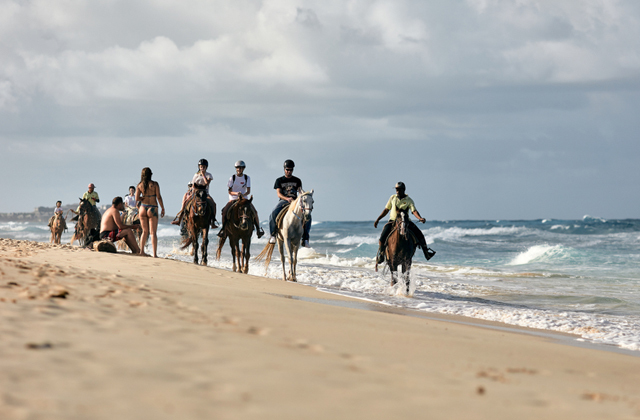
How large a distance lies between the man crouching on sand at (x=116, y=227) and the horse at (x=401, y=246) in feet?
21.0

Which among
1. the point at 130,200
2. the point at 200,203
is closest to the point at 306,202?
the point at 200,203

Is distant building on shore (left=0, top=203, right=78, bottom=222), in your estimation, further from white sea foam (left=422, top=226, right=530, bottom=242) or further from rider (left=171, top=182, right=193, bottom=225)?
rider (left=171, top=182, right=193, bottom=225)

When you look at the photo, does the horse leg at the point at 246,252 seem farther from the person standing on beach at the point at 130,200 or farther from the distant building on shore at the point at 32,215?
the distant building on shore at the point at 32,215

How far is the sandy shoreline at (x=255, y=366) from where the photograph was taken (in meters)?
3.03

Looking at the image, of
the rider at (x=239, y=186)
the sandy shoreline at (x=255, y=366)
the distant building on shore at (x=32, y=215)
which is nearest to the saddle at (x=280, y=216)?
the rider at (x=239, y=186)

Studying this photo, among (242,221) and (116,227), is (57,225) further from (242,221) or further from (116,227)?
(242,221)

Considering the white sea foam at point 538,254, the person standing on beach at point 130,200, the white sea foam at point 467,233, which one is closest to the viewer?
the person standing on beach at point 130,200

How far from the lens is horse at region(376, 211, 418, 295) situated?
12664mm

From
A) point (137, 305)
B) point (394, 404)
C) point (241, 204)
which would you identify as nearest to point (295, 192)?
point (241, 204)

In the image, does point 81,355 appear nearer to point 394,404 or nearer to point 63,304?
point 63,304

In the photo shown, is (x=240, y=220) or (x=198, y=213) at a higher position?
(x=198, y=213)

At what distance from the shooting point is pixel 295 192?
14508 millimetres

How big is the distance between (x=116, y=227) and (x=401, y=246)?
7.23 metres

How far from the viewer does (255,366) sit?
12.1ft
